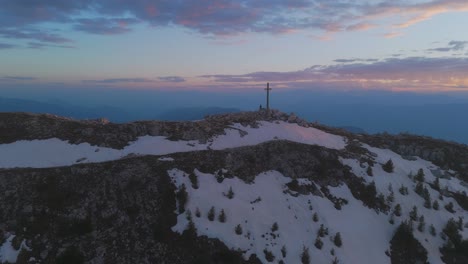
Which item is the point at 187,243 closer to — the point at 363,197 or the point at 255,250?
the point at 255,250

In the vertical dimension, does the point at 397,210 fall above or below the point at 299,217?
below

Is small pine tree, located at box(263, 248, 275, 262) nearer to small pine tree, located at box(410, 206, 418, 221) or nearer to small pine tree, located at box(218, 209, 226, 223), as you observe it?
small pine tree, located at box(218, 209, 226, 223)

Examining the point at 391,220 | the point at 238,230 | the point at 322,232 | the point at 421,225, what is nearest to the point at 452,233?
the point at 421,225

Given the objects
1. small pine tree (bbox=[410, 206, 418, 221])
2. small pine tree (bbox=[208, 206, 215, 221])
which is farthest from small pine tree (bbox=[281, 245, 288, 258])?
small pine tree (bbox=[410, 206, 418, 221])

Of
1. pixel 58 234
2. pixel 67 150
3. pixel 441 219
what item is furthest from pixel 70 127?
pixel 441 219

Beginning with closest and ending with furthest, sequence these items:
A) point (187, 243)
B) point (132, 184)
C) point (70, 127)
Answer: point (187, 243)
point (132, 184)
point (70, 127)

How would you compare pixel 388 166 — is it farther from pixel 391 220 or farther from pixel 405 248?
pixel 405 248

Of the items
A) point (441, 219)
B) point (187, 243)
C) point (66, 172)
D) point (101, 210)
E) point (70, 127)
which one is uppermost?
point (70, 127)
